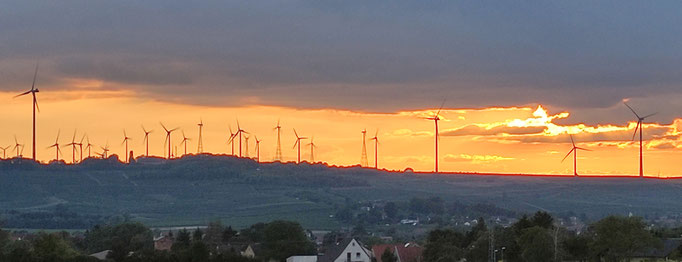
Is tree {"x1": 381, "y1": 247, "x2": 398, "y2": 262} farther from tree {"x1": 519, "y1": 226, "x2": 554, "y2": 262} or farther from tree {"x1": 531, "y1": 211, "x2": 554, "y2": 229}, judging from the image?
tree {"x1": 519, "y1": 226, "x2": 554, "y2": 262}

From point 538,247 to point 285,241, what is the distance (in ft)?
150

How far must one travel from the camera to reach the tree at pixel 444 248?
12339 centimetres

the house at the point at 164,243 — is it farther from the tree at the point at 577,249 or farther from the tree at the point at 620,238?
the tree at the point at 620,238

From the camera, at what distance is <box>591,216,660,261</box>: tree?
111812mm

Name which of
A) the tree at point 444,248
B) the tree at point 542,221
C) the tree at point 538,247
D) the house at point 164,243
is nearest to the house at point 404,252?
the tree at point 444,248

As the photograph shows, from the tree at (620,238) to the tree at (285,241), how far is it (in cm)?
4078

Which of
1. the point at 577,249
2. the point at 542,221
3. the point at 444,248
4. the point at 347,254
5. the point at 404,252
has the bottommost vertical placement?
the point at 347,254

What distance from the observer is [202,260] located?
108 m

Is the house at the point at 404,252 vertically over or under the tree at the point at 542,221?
under

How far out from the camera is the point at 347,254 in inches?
5630

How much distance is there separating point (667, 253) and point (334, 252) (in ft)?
119

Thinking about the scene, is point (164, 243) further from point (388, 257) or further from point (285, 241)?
point (388, 257)

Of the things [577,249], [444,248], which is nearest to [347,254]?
[444,248]

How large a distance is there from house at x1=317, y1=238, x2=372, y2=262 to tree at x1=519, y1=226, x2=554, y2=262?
101 ft
